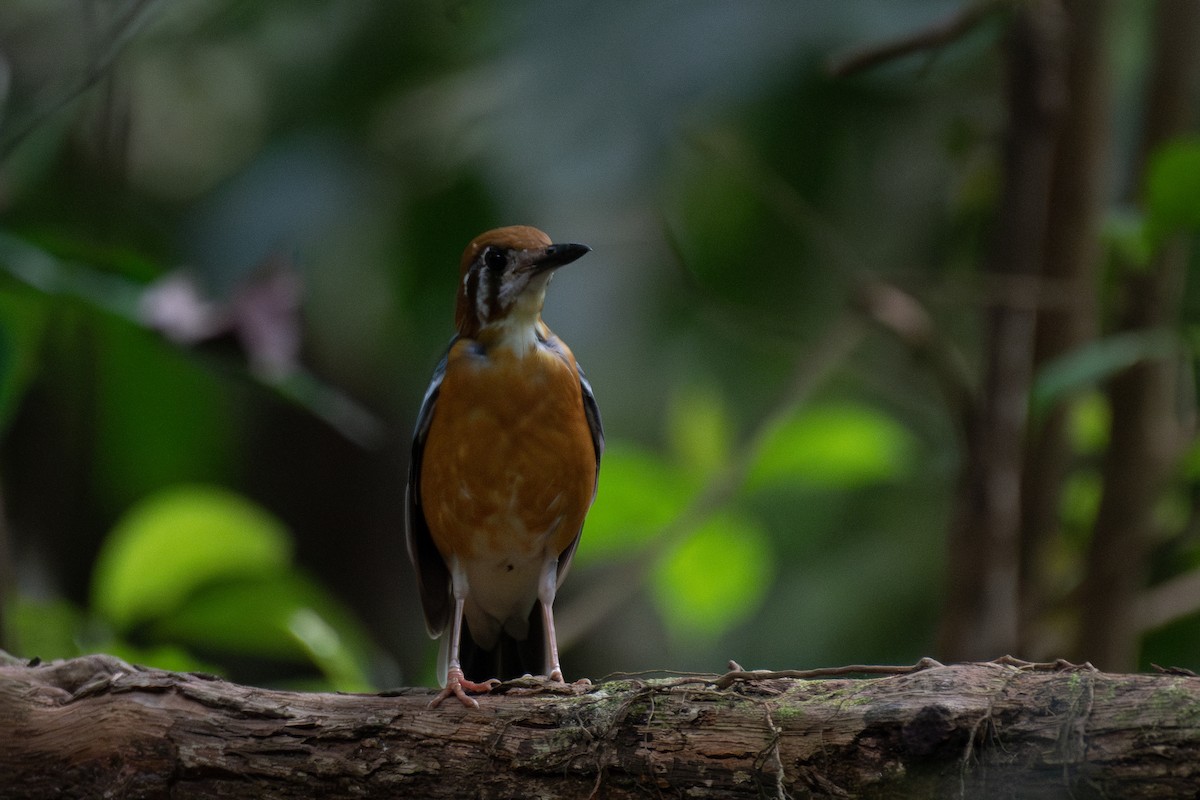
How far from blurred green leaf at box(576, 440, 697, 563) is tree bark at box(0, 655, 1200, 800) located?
2196 millimetres

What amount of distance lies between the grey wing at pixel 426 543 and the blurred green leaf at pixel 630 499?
0.78m

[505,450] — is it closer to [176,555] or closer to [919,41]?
[176,555]

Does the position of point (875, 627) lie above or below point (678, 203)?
below

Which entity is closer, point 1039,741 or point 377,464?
point 1039,741

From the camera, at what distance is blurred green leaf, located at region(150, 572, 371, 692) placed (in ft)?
16.0

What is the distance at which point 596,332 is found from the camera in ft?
25.0

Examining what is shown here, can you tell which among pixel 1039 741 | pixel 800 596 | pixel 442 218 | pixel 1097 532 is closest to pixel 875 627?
pixel 800 596

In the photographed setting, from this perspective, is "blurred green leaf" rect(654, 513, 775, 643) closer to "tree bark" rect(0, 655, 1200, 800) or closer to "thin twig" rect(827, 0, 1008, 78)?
"thin twig" rect(827, 0, 1008, 78)

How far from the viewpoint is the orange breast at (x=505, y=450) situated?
183 inches

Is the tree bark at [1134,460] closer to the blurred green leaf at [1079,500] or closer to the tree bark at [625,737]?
the blurred green leaf at [1079,500]

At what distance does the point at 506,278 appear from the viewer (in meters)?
4.67

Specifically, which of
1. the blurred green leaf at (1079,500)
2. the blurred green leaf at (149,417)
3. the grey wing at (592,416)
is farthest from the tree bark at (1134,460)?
the blurred green leaf at (149,417)

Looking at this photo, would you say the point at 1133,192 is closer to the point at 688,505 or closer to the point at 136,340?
the point at 688,505

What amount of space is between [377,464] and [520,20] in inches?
176
